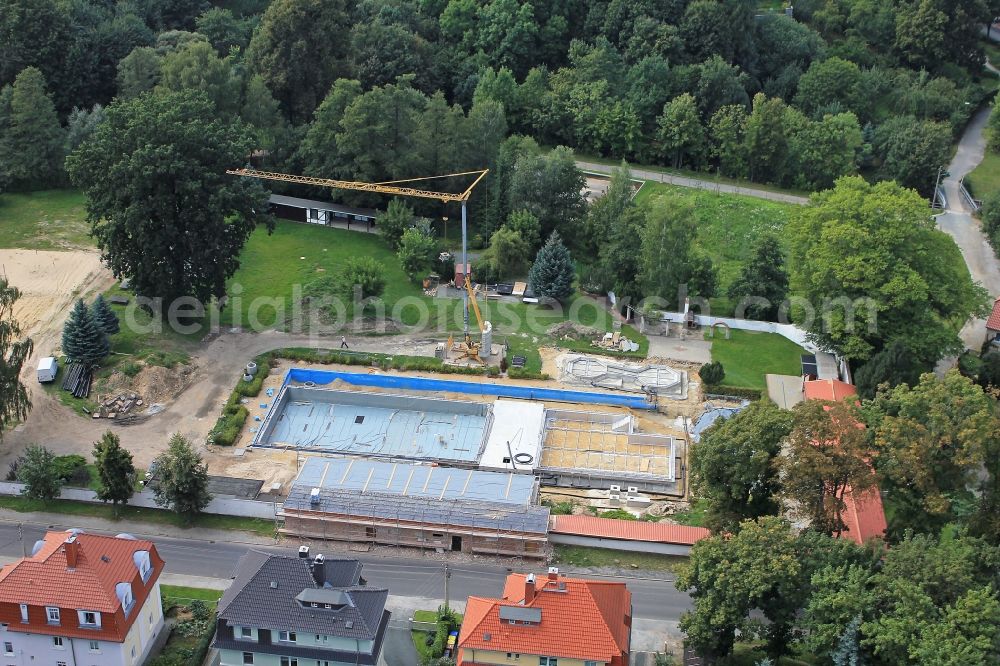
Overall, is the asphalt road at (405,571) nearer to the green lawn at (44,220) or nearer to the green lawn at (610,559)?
the green lawn at (610,559)

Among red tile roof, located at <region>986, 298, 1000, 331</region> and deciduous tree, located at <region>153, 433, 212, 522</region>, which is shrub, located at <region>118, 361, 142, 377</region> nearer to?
deciduous tree, located at <region>153, 433, 212, 522</region>

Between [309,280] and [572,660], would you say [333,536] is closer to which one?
[572,660]

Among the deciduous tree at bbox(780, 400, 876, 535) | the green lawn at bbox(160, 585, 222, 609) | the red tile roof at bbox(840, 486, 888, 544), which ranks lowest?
the green lawn at bbox(160, 585, 222, 609)

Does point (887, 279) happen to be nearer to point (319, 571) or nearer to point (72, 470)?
point (319, 571)

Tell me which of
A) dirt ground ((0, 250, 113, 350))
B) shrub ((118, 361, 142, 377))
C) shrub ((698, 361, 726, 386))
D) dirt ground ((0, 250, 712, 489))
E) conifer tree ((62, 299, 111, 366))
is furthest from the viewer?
dirt ground ((0, 250, 113, 350))

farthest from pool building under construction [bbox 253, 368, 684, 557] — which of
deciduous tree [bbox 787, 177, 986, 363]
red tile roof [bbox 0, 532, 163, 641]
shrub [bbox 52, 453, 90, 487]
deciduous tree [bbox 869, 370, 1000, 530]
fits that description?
deciduous tree [bbox 869, 370, 1000, 530]

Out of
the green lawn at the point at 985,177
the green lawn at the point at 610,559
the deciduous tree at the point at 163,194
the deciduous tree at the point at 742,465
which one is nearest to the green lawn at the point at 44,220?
the deciduous tree at the point at 163,194

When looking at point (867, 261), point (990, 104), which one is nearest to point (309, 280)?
point (867, 261)
